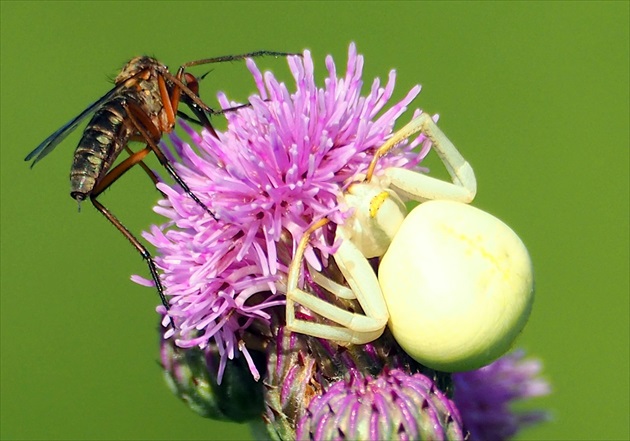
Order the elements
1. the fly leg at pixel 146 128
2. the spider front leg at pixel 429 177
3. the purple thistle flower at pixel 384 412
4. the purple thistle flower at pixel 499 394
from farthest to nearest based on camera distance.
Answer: the purple thistle flower at pixel 499 394
the fly leg at pixel 146 128
the spider front leg at pixel 429 177
the purple thistle flower at pixel 384 412

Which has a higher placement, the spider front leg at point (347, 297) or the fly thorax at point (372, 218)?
the fly thorax at point (372, 218)

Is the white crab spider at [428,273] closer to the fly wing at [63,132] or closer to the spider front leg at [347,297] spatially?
the spider front leg at [347,297]

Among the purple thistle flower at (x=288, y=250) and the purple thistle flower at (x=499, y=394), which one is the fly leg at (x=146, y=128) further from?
the purple thistle flower at (x=499, y=394)

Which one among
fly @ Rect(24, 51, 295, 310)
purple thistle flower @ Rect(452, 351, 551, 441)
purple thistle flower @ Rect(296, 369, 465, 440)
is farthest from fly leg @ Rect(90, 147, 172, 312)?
purple thistle flower @ Rect(452, 351, 551, 441)

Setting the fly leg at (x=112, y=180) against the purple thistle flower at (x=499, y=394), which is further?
the purple thistle flower at (x=499, y=394)

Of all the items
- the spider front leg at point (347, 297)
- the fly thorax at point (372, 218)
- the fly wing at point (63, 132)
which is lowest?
the spider front leg at point (347, 297)

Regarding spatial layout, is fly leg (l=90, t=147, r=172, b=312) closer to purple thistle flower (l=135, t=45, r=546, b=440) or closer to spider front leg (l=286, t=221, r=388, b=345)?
purple thistle flower (l=135, t=45, r=546, b=440)

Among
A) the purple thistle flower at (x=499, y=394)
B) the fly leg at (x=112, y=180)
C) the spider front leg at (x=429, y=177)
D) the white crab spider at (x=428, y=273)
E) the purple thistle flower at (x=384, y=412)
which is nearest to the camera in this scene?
the white crab spider at (x=428, y=273)

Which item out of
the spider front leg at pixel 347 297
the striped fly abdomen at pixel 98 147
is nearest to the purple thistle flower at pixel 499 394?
the spider front leg at pixel 347 297
